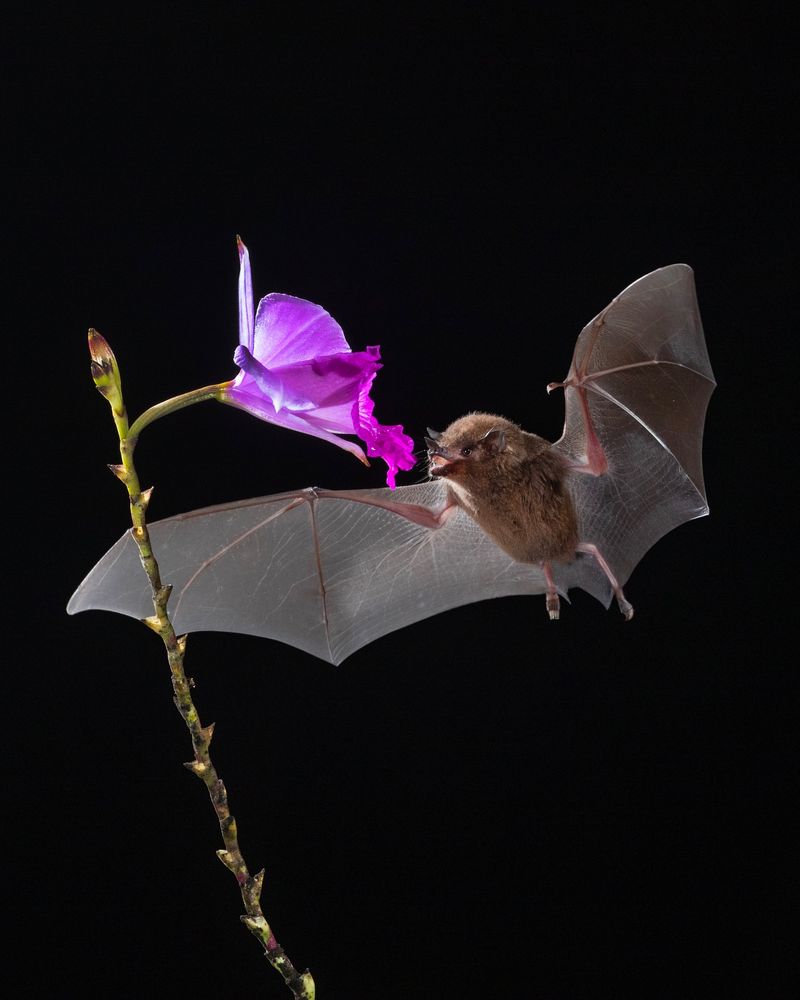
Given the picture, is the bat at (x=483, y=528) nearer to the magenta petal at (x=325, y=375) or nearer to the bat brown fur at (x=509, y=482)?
the bat brown fur at (x=509, y=482)

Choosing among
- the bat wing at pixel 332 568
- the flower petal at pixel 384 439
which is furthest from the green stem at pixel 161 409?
the bat wing at pixel 332 568

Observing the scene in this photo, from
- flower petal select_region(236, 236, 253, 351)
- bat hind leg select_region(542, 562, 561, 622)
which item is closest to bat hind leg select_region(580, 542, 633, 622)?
bat hind leg select_region(542, 562, 561, 622)

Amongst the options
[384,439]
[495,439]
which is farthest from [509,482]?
[384,439]

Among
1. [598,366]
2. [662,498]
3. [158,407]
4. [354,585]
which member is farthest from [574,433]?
[158,407]

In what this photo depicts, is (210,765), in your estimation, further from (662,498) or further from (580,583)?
(662,498)

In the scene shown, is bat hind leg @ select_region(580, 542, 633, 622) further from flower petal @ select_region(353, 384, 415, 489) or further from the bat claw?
flower petal @ select_region(353, 384, 415, 489)
